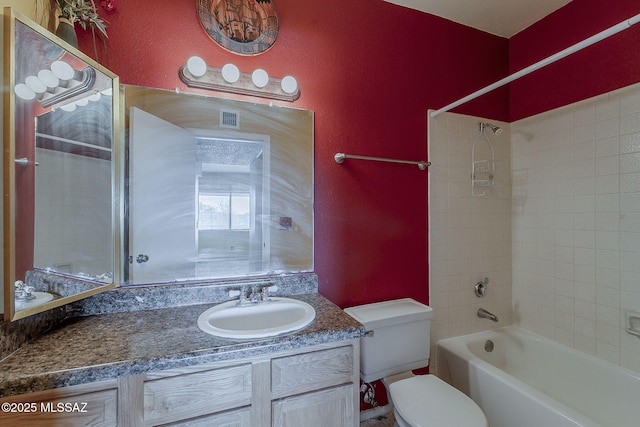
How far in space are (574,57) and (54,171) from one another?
2.87 m

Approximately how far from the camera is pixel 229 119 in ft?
4.75

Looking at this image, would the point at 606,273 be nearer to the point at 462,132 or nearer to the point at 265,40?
the point at 462,132

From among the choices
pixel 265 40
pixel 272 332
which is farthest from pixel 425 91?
pixel 272 332

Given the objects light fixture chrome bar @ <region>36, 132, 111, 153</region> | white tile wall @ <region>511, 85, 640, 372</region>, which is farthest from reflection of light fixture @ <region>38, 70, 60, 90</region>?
white tile wall @ <region>511, 85, 640, 372</region>

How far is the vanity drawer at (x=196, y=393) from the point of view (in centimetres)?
85

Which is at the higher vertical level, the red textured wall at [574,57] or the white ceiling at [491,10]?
the white ceiling at [491,10]

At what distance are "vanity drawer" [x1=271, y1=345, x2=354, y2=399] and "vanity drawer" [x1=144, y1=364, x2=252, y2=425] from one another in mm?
102

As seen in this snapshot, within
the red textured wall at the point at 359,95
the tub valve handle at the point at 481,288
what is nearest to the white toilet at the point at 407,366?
the red textured wall at the point at 359,95

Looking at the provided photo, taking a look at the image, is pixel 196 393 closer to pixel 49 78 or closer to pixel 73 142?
pixel 73 142

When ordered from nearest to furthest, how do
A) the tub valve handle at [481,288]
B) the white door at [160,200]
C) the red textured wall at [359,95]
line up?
1. the white door at [160,200]
2. the red textured wall at [359,95]
3. the tub valve handle at [481,288]

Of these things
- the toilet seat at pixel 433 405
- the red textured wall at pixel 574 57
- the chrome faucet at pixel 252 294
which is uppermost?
the red textured wall at pixel 574 57

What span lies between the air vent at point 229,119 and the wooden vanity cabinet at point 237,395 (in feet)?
3.59

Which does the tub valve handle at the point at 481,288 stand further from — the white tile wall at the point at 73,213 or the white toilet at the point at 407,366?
the white tile wall at the point at 73,213

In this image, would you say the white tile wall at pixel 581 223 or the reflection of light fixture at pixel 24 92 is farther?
the white tile wall at pixel 581 223
